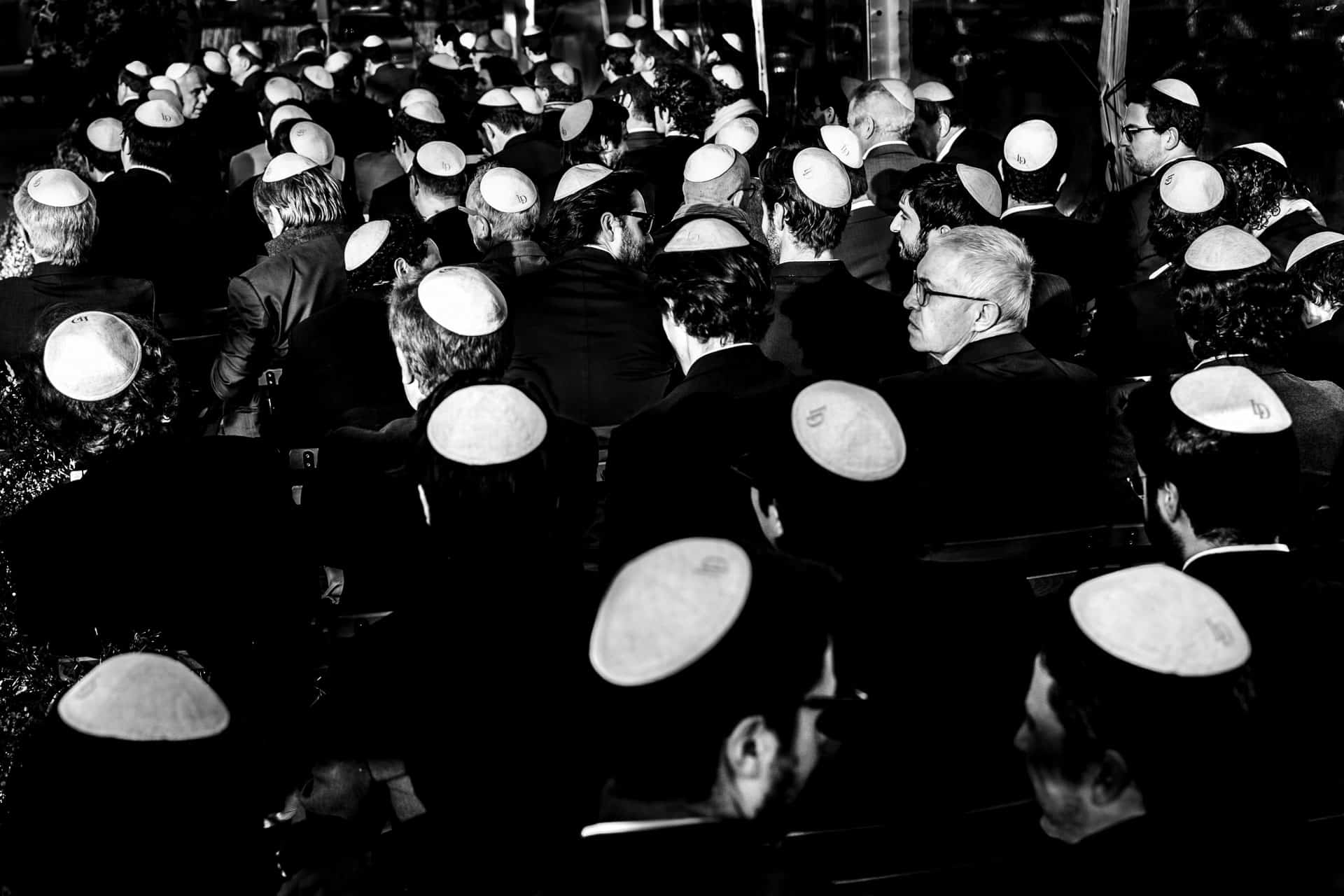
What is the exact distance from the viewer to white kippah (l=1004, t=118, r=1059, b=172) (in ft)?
17.5

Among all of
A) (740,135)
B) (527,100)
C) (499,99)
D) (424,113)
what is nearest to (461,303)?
(740,135)

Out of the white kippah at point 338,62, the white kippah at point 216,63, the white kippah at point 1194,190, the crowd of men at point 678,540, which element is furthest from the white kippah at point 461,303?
the white kippah at point 216,63

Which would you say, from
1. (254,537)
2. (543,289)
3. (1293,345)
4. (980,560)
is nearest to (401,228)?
(543,289)

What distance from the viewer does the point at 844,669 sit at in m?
2.11

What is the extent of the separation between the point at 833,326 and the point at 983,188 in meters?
0.99

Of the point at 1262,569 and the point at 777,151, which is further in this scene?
the point at 777,151

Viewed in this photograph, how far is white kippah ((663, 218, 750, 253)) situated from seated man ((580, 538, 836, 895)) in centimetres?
196

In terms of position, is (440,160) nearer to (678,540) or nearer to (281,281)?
(281,281)

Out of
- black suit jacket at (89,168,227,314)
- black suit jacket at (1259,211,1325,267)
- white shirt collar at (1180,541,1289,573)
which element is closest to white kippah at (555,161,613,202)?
black suit jacket at (1259,211,1325,267)

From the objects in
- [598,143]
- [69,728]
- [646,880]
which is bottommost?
[598,143]

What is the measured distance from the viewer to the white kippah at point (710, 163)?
528 cm

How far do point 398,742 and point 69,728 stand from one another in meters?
0.58

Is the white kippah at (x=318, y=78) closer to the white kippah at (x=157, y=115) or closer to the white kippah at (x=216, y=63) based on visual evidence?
the white kippah at (x=216, y=63)

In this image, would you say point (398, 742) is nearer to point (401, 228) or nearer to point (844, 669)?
point (844, 669)
